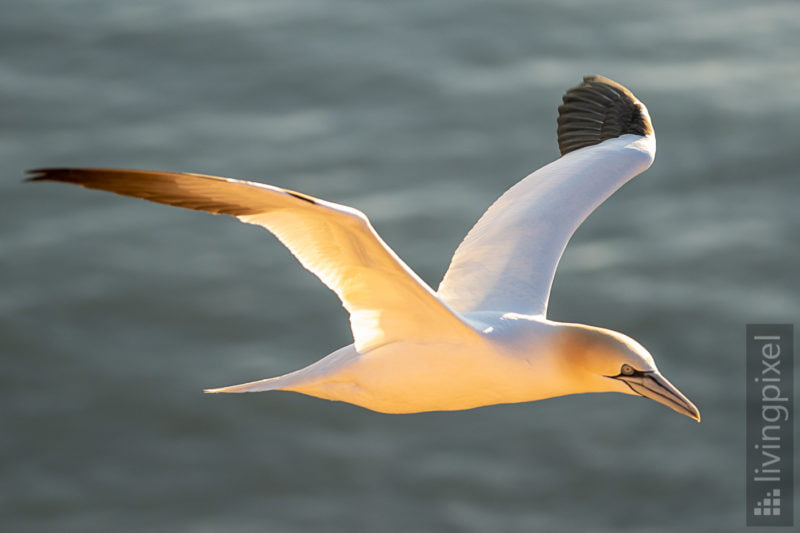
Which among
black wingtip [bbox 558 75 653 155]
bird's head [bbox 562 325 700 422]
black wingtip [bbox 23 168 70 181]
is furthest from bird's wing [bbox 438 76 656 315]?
black wingtip [bbox 23 168 70 181]

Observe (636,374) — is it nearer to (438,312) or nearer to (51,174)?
(438,312)

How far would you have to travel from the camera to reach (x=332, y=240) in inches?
255

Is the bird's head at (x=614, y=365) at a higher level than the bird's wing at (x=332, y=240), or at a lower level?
lower

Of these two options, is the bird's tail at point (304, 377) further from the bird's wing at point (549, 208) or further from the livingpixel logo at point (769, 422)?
the livingpixel logo at point (769, 422)

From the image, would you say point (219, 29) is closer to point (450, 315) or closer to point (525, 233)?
point (525, 233)

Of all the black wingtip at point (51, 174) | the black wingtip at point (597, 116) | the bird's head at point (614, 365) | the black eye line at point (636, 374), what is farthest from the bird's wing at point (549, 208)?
the black wingtip at point (51, 174)

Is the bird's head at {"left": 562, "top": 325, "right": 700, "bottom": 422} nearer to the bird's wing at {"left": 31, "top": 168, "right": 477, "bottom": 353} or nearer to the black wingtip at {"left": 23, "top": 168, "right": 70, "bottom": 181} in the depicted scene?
the bird's wing at {"left": 31, "top": 168, "right": 477, "bottom": 353}

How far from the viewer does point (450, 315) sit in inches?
259

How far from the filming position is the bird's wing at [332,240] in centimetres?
598

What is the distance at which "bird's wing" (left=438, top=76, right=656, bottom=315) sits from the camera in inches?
305

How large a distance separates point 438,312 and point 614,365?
947mm

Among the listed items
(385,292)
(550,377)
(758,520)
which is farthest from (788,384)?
(385,292)

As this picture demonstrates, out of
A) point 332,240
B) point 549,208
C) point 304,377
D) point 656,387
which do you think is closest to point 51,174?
point 332,240

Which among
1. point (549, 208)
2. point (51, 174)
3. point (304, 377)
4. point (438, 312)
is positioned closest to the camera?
point (51, 174)
